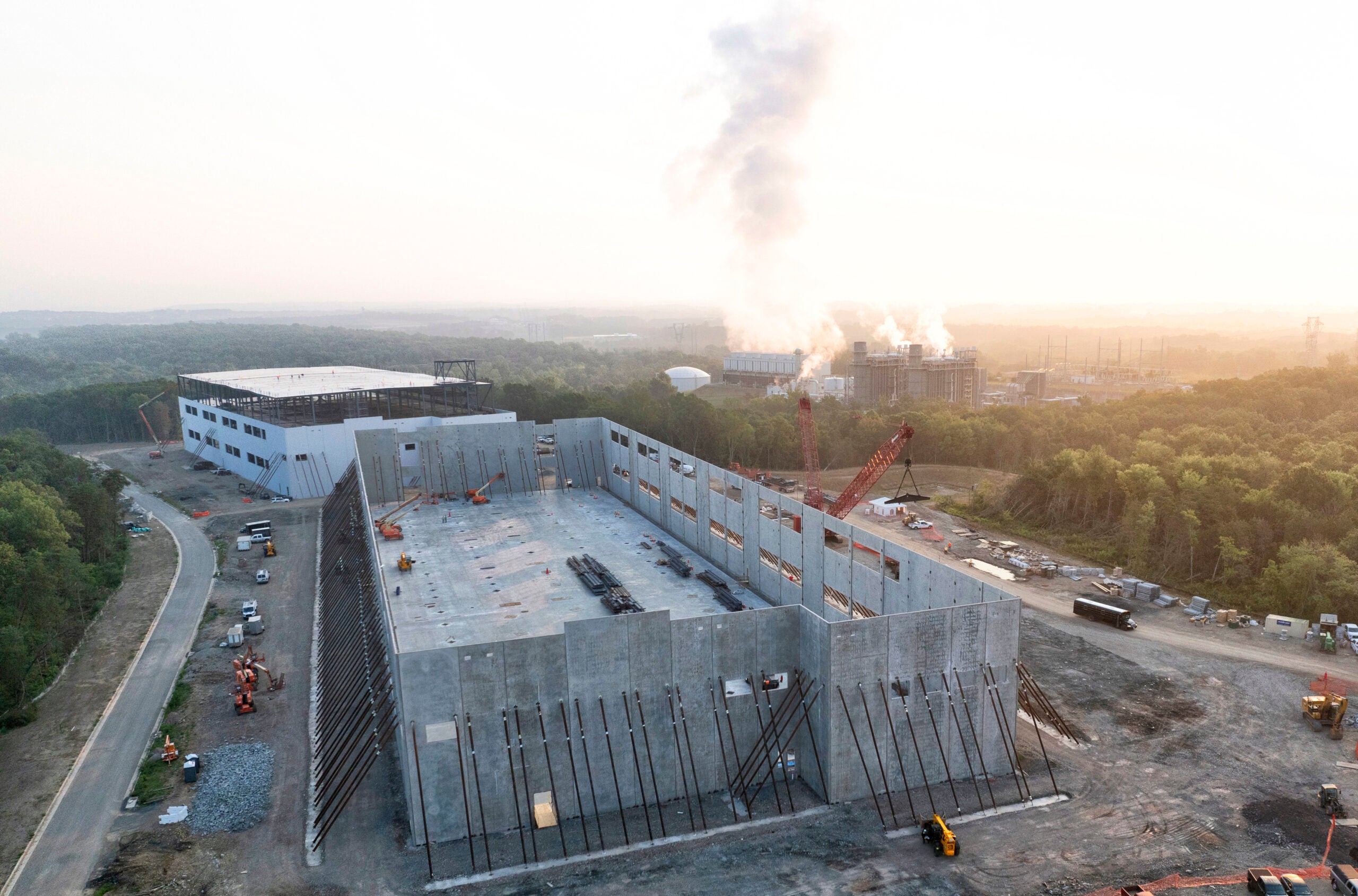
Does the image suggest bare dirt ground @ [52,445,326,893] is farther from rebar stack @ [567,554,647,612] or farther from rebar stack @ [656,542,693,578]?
rebar stack @ [656,542,693,578]

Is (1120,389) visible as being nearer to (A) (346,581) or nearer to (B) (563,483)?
(B) (563,483)

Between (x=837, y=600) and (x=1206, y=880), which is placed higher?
(x=837, y=600)

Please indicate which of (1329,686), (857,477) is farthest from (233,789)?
(857,477)

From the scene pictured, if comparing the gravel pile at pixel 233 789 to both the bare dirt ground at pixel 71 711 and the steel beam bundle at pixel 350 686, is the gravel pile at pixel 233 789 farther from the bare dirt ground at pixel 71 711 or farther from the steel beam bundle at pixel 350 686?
the bare dirt ground at pixel 71 711

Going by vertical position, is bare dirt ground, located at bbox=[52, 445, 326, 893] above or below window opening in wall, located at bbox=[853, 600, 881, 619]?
below

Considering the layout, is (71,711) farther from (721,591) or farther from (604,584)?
(721,591)

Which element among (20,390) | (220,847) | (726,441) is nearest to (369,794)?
(220,847)

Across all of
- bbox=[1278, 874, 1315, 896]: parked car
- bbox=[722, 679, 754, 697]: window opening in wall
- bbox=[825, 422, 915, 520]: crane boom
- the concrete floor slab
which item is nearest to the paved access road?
the concrete floor slab
